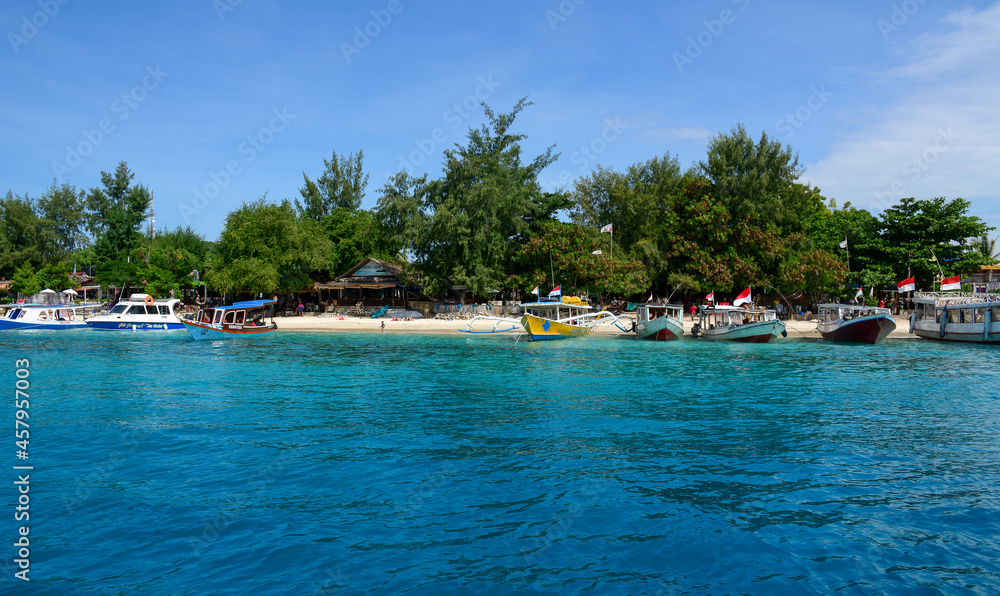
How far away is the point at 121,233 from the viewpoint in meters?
65.9

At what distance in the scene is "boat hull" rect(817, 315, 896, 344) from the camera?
32572 millimetres

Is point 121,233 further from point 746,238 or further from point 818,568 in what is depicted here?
point 818,568

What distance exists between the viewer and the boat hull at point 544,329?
3457 cm

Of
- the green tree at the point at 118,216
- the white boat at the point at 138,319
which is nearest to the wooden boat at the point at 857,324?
the white boat at the point at 138,319

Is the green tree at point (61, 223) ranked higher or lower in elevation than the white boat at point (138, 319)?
higher

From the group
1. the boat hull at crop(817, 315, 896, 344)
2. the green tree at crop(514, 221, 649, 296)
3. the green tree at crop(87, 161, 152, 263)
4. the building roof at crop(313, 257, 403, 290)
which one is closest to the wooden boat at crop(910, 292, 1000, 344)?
the boat hull at crop(817, 315, 896, 344)

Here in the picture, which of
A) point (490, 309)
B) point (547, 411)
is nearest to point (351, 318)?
point (490, 309)

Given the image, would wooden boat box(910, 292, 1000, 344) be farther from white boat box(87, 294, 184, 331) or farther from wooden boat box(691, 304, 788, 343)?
white boat box(87, 294, 184, 331)

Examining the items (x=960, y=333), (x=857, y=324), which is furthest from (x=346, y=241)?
(x=960, y=333)

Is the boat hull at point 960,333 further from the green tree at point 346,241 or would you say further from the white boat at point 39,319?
the white boat at point 39,319

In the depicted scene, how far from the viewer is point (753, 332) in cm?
3297

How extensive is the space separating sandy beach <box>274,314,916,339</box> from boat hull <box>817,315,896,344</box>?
6.98 ft

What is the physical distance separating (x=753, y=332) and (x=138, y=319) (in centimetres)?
3948

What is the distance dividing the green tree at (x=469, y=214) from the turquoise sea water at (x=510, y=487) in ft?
85.4
